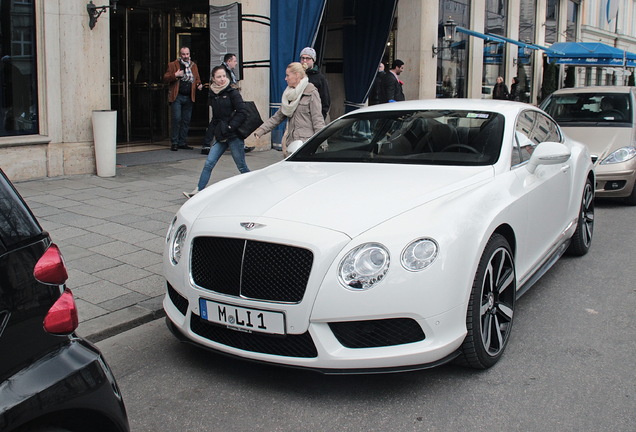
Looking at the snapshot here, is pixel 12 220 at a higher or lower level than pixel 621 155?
higher

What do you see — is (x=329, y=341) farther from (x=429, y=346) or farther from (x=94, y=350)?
(x=94, y=350)

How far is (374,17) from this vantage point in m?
16.7

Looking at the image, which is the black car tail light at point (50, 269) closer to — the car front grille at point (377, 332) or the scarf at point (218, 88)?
the car front grille at point (377, 332)

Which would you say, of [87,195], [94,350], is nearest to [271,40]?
[87,195]

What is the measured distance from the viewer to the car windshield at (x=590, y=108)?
399 inches

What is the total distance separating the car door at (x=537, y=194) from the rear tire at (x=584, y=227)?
744 mm

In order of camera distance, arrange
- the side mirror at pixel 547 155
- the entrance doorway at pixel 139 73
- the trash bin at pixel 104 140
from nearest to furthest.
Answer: the side mirror at pixel 547 155
the trash bin at pixel 104 140
the entrance doorway at pixel 139 73

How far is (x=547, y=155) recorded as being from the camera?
4.86m

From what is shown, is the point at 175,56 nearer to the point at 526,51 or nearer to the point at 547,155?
the point at 547,155

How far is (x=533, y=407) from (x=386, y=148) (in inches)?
88.0

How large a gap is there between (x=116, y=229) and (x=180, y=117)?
6.73m

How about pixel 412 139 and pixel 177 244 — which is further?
pixel 412 139

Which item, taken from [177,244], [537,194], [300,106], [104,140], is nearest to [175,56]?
[104,140]

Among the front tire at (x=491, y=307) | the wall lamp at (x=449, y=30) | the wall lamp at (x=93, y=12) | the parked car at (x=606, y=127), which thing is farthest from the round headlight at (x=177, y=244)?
the wall lamp at (x=449, y=30)
